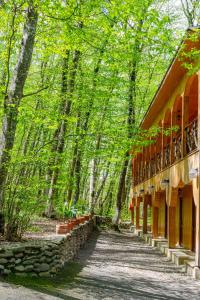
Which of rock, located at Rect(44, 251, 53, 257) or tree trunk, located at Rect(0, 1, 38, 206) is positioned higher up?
tree trunk, located at Rect(0, 1, 38, 206)

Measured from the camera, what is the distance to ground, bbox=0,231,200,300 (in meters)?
7.09

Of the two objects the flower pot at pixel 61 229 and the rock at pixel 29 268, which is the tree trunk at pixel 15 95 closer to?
the rock at pixel 29 268

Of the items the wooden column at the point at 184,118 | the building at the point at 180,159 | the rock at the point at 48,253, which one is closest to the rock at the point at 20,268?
the rock at the point at 48,253

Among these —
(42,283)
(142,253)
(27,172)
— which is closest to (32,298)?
(42,283)

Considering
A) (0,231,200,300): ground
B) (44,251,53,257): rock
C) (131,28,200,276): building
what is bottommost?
(0,231,200,300): ground

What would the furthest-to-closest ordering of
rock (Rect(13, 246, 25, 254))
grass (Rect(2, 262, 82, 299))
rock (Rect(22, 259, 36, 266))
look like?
rock (Rect(22, 259, 36, 266)), rock (Rect(13, 246, 25, 254)), grass (Rect(2, 262, 82, 299))

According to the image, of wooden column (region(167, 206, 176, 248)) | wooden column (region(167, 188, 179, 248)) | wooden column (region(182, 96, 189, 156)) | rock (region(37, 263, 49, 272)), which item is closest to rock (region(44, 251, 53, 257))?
rock (region(37, 263, 49, 272))

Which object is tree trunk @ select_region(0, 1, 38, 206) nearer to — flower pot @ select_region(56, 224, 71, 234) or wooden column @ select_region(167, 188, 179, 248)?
flower pot @ select_region(56, 224, 71, 234)

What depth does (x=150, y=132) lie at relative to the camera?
631 inches

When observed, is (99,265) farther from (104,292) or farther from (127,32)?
(127,32)

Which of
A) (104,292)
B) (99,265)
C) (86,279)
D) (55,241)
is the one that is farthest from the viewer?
(99,265)

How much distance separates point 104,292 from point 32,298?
167cm

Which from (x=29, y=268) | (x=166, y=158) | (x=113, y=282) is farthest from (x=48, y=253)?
(x=166, y=158)

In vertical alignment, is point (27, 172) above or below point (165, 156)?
below
